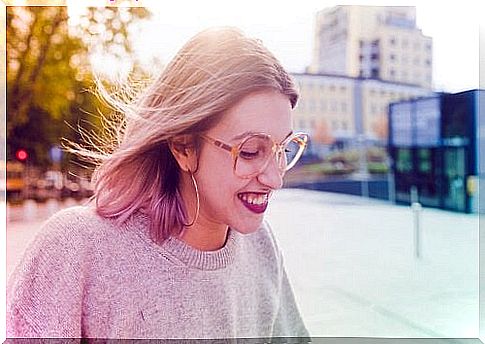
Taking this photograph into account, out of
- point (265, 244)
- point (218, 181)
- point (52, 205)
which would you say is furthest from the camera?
point (52, 205)

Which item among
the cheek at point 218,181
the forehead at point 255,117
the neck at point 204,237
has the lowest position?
the neck at point 204,237

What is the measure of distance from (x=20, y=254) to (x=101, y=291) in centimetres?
34

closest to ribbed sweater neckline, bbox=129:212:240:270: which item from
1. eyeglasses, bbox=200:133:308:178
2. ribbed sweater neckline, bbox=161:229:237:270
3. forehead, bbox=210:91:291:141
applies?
ribbed sweater neckline, bbox=161:229:237:270

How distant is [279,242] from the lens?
2.10m

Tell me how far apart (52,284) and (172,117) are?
1.90 feet

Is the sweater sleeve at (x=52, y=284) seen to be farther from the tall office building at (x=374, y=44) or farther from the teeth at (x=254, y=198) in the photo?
the tall office building at (x=374, y=44)

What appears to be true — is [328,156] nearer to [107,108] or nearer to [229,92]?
[229,92]

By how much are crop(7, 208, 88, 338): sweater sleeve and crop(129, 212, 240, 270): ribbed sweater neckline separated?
215 mm

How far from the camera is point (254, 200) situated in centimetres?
189

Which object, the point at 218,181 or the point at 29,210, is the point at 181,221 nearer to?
the point at 218,181

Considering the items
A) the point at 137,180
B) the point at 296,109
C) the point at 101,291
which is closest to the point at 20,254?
the point at 101,291

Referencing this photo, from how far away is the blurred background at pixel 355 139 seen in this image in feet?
7.06

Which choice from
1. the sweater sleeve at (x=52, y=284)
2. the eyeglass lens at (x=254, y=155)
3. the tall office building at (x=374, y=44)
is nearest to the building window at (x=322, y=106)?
the tall office building at (x=374, y=44)

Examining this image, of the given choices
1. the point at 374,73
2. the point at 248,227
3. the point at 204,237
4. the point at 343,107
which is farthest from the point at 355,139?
the point at 204,237
